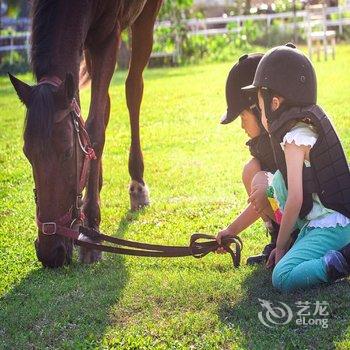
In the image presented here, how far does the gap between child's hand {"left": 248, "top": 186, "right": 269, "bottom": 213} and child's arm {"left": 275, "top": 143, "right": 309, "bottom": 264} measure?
35cm

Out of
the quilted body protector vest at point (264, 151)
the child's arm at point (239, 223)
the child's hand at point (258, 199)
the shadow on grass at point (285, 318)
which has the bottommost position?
the shadow on grass at point (285, 318)

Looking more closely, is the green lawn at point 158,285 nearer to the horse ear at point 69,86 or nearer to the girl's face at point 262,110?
the girl's face at point 262,110

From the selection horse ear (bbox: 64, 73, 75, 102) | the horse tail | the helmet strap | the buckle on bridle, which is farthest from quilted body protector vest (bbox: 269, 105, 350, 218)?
the horse tail

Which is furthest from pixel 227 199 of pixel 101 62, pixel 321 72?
pixel 321 72

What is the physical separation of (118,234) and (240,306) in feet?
5.99

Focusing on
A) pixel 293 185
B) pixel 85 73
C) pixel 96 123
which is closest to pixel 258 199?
pixel 293 185

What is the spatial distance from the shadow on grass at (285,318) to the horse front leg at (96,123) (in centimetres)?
120

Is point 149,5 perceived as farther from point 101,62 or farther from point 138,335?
point 138,335

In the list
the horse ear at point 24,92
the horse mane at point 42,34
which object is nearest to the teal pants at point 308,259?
the horse ear at point 24,92

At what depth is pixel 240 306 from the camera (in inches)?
142

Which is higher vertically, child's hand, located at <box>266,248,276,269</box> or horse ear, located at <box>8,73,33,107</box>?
horse ear, located at <box>8,73,33,107</box>

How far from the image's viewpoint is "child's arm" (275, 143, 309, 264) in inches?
148

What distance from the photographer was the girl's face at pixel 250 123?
14.2 ft

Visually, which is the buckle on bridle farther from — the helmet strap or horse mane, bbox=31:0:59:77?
the helmet strap
